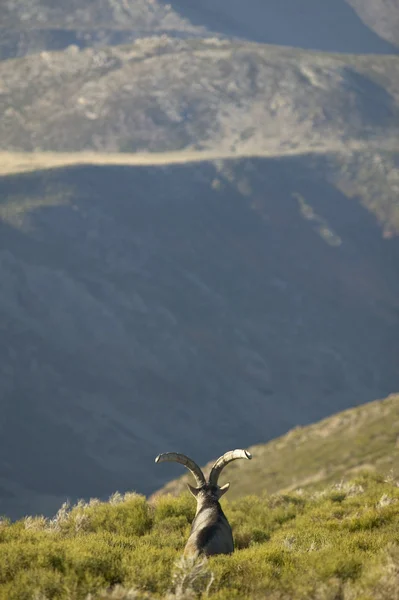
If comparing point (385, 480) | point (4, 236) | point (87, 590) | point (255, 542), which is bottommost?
point (4, 236)

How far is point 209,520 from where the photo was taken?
1722cm

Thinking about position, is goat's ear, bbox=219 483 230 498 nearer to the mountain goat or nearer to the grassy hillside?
the mountain goat

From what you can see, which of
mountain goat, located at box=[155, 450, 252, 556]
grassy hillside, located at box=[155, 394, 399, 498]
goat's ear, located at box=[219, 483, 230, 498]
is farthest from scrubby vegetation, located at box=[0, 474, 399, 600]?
grassy hillside, located at box=[155, 394, 399, 498]

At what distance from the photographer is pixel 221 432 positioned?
173375 mm

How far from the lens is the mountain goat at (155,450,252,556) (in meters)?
16.4

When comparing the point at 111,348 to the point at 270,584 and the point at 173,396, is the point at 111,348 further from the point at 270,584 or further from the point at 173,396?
the point at 270,584

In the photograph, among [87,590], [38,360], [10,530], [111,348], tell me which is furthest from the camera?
[111,348]

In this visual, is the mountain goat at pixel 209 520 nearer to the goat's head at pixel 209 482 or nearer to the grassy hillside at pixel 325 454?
the goat's head at pixel 209 482

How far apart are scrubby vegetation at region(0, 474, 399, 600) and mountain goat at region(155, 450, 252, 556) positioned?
0.36 m

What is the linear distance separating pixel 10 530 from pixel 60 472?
135 metres

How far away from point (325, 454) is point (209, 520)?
49245 millimetres

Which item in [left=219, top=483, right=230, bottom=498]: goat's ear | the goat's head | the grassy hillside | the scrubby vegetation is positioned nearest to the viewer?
the scrubby vegetation

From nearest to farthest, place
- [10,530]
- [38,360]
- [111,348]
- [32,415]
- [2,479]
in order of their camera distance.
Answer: [10,530] < [2,479] < [32,415] < [38,360] < [111,348]

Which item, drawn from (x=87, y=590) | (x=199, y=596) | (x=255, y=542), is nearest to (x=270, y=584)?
(x=199, y=596)
